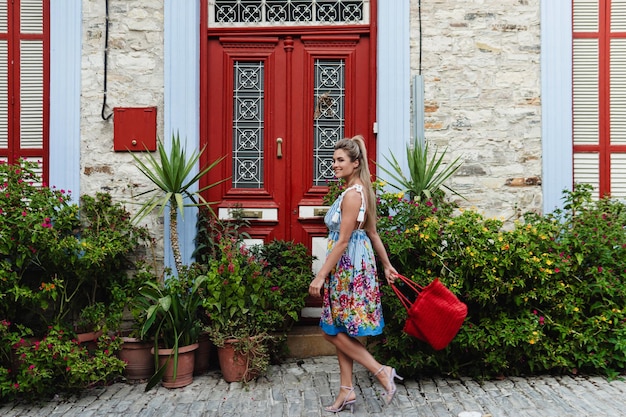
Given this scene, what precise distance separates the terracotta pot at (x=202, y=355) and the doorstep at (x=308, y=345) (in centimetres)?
70

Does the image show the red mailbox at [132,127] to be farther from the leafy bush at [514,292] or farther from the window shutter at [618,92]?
the window shutter at [618,92]

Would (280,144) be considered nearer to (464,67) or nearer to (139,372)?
(464,67)

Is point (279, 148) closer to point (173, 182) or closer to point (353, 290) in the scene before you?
point (173, 182)

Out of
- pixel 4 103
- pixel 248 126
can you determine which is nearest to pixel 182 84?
pixel 248 126

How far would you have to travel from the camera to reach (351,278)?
3545mm

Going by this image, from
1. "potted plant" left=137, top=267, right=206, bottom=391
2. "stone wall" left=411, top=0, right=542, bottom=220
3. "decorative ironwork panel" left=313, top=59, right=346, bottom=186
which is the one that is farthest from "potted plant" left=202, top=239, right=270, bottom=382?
"stone wall" left=411, top=0, right=542, bottom=220

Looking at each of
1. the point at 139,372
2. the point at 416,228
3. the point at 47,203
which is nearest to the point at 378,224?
the point at 416,228

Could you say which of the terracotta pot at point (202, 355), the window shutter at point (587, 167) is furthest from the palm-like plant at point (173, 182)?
the window shutter at point (587, 167)

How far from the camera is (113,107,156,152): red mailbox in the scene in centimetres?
475

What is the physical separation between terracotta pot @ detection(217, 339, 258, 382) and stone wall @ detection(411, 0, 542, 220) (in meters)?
2.25

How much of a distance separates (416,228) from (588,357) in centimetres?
158

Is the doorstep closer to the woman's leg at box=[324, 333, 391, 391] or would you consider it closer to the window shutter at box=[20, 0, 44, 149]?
the woman's leg at box=[324, 333, 391, 391]

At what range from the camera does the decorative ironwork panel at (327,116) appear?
505cm

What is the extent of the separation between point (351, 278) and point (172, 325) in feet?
4.88
